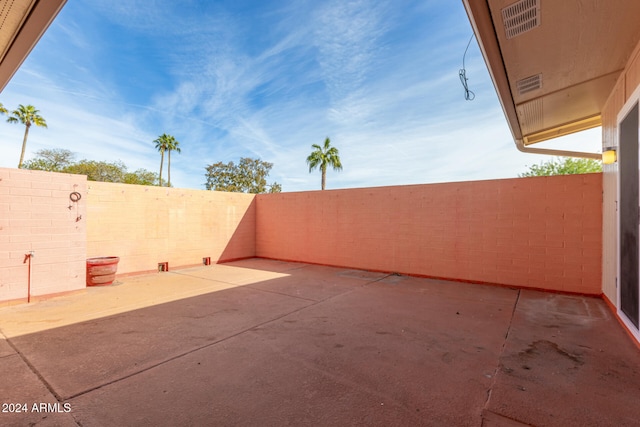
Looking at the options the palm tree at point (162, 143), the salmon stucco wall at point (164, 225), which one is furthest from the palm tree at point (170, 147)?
the salmon stucco wall at point (164, 225)

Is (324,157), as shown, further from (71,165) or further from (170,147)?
(71,165)

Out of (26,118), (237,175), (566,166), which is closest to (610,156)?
(566,166)

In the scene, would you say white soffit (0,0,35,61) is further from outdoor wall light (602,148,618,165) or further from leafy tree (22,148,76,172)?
leafy tree (22,148,76,172)

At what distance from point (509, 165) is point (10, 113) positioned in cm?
3086

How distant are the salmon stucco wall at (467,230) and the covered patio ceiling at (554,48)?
4.71 feet

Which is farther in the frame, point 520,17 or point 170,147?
point 170,147

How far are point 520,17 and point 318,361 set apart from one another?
11.7 ft

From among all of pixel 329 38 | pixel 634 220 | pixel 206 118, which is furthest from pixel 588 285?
pixel 206 118

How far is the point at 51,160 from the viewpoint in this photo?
20344mm

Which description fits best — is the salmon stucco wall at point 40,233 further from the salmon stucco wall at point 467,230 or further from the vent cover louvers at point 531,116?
the vent cover louvers at point 531,116

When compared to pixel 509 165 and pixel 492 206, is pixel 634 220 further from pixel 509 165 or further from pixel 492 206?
pixel 509 165

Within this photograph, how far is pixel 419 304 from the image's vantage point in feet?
13.4

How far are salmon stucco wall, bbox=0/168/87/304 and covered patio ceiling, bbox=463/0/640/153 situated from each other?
605cm

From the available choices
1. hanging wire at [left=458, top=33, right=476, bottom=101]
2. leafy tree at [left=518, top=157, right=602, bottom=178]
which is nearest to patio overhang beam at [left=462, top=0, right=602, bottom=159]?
hanging wire at [left=458, top=33, right=476, bottom=101]
